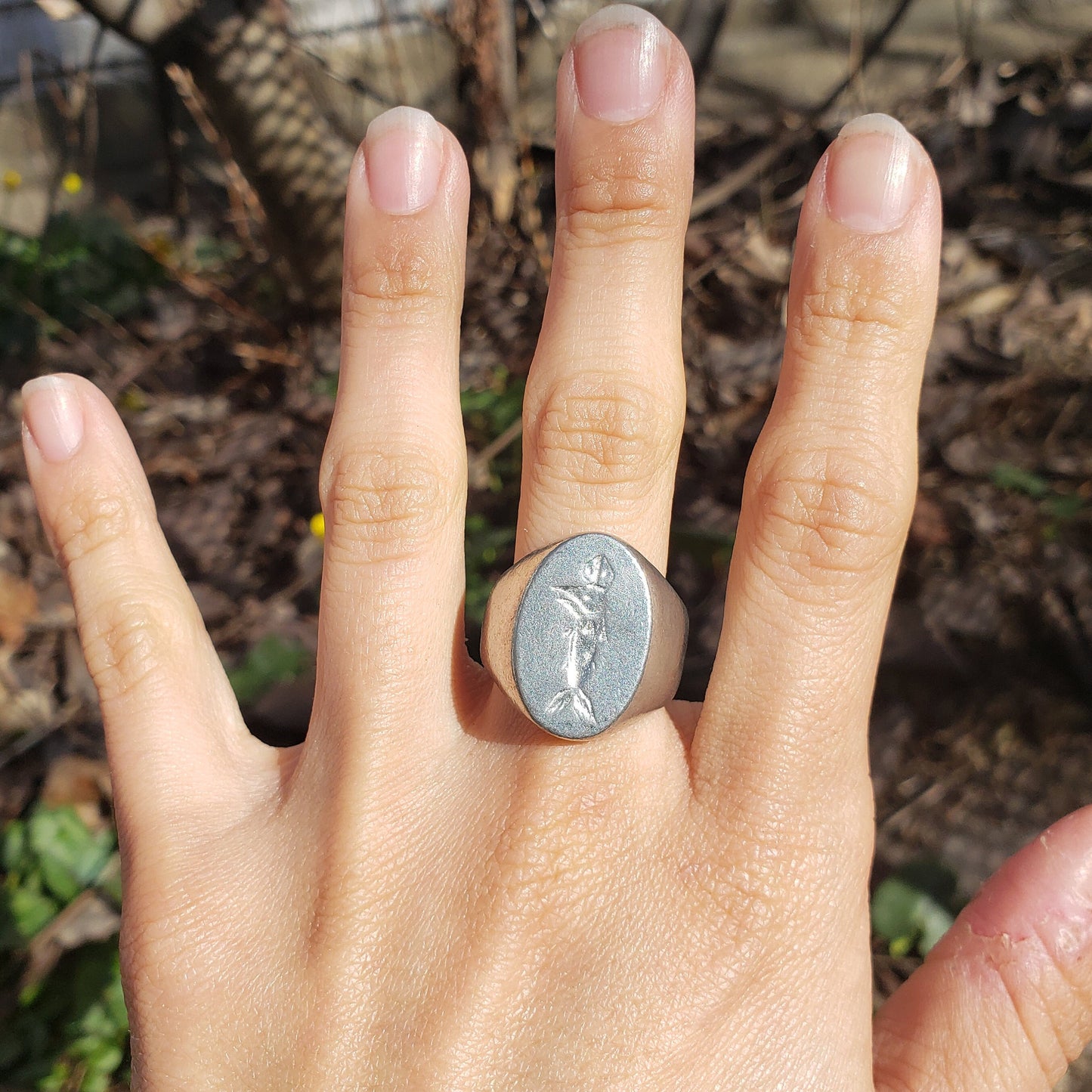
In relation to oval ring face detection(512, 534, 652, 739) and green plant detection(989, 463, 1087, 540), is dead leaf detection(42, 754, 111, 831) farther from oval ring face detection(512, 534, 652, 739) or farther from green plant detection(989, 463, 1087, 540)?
green plant detection(989, 463, 1087, 540)

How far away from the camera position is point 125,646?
5.79 ft

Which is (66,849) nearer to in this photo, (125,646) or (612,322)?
(125,646)

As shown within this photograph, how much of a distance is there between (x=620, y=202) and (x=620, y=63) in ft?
0.69

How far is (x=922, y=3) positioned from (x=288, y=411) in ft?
9.59

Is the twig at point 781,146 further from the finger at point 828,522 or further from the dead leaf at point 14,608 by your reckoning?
the dead leaf at point 14,608

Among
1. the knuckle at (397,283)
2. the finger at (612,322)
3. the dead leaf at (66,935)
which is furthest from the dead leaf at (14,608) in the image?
the finger at (612,322)

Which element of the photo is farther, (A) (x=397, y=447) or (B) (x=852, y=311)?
(A) (x=397, y=447)

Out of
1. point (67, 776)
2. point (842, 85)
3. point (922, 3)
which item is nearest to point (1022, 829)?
point (67, 776)

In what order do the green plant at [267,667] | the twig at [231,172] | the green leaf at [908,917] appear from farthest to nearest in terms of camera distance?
the twig at [231,172] → the green plant at [267,667] → the green leaf at [908,917]

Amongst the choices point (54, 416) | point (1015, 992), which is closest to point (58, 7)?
point (54, 416)

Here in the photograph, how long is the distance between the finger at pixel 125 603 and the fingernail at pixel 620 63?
112cm

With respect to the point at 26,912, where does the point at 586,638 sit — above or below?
above

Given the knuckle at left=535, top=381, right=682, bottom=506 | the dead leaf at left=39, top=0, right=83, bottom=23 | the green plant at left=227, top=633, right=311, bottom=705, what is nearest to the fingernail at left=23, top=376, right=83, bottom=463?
the green plant at left=227, top=633, right=311, bottom=705

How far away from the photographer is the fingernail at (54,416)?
178 centimetres
